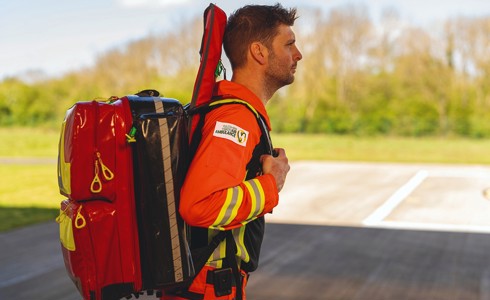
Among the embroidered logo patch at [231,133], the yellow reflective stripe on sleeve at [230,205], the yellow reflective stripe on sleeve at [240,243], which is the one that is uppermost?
the embroidered logo patch at [231,133]

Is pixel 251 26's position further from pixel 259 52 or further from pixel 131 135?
pixel 131 135

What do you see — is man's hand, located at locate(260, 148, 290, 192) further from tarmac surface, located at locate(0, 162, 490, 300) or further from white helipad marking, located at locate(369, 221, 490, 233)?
white helipad marking, located at locate(369, 221, 490, 233)

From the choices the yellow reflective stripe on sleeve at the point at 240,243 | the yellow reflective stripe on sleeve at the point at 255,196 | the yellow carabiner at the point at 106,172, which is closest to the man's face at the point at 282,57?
the yellow reflective stripe on sleeve at the point at 255,196

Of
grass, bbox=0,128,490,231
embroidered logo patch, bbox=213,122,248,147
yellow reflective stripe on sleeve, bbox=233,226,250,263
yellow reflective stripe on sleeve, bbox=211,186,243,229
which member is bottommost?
grass, bbox=0,128,490,231

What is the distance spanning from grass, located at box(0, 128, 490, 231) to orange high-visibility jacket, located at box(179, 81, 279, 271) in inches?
297

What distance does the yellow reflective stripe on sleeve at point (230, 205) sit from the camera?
1.85 m

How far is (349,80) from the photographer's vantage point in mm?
40062

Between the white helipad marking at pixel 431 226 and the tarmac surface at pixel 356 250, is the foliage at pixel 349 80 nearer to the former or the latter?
the tarmac surface at pixel 356 250

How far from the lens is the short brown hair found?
6.84 feet

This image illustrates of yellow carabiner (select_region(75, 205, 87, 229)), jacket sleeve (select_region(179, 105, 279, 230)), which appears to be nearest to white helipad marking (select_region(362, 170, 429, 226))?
jacket sleeve (select_region(179, 105, 279, 230))

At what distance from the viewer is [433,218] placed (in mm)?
9586

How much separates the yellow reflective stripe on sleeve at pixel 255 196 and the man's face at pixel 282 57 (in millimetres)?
396

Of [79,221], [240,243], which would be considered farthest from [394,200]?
[79,221]

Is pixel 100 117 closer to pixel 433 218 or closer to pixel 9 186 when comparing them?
pixel 433 218
